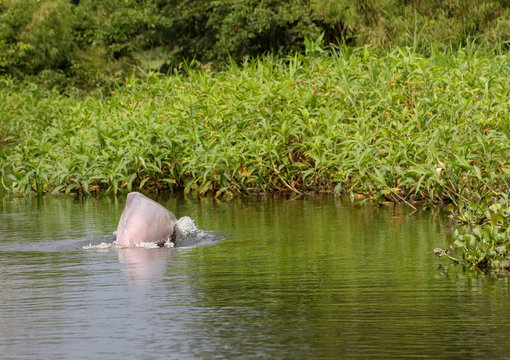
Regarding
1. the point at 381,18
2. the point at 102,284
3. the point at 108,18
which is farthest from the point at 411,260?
the point at 108,18

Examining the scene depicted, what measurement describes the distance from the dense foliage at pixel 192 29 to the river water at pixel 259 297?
1141cm

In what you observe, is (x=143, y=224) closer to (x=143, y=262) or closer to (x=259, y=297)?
(x=143, y=262)

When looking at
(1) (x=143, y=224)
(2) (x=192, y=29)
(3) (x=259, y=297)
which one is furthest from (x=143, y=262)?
(2) (x=192, y=29)

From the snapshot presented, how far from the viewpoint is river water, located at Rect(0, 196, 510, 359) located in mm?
4883

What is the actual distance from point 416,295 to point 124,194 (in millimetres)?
7288

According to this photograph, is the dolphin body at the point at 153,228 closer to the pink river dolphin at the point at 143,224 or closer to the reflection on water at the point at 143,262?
the pink river dolphin at the point at 143,224

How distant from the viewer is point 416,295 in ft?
19.4

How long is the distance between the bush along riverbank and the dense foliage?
6.39 meters

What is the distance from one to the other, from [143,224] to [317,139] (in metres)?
3.40

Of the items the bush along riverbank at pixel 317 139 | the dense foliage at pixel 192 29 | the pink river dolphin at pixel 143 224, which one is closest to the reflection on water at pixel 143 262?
the pink river dolphin at pixel 143 224


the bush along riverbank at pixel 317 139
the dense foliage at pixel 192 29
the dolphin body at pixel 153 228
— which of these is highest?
the dense foliage at pixel 192 29

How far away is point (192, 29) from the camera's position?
31750 mm

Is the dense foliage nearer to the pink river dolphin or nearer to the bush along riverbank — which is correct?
the bush along riverbank

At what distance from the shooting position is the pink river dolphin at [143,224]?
8586mm
